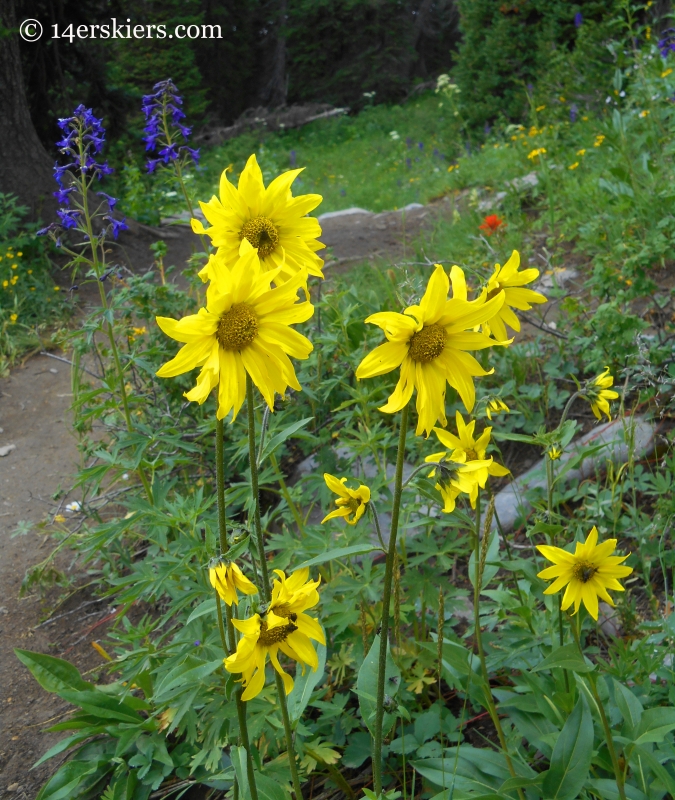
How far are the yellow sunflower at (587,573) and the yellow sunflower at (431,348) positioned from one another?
0.48 m

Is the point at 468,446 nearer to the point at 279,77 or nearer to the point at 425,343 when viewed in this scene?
the point at 425,343

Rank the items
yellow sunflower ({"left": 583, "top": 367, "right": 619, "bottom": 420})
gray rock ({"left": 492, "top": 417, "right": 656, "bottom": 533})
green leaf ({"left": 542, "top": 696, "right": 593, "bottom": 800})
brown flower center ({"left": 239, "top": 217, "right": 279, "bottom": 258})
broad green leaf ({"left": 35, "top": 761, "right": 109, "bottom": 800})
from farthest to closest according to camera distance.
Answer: gray rock ({"left": 492, "top": 417, "right": 656, "bottom": 533}) < broad green leaf ({"left": 35, "top": 761, "right": 109, "bottom": 800}) < yellow sunflower ({"left": 583, "top": 367, "right": 619, "bottom": 420}) < green leaf ({"left": 542, "top": 696, "right": 593, "bottom": 800}) < brown flower center ({"left": 239, "top": 217, "right": 279, "bottom": 258})

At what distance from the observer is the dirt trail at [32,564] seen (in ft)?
7.63

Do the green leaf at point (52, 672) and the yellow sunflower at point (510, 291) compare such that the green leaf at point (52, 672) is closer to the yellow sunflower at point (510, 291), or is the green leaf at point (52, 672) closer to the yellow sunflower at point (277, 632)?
the yellow sunflower at point (277, 632)

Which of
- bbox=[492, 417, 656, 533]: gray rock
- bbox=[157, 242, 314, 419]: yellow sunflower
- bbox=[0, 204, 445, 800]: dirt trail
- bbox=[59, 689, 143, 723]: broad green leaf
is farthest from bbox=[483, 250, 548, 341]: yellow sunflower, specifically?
bbox=[0, 204, 445, 800]: dirt trail

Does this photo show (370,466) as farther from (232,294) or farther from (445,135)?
(445,135)

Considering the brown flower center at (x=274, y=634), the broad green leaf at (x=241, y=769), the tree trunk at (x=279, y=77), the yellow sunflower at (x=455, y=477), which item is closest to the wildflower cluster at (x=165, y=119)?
the yellow sunflower at (x=455, y=477)

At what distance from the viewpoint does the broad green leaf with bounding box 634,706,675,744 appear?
1438 millimetres

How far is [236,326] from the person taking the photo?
1.16 meters

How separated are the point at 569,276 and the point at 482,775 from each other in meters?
3.20

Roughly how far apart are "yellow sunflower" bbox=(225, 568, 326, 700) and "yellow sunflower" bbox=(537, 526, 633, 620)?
0.52m

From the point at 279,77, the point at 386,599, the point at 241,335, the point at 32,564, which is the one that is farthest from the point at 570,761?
the point at 279,77

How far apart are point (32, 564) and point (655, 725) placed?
9.29ft

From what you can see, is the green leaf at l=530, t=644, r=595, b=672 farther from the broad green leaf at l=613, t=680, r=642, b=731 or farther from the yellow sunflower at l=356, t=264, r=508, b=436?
the yellow sunflower at l=356, t=264, r=508, b=436
